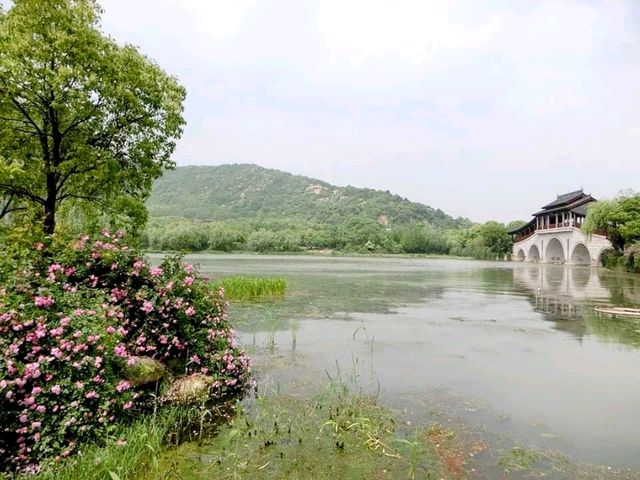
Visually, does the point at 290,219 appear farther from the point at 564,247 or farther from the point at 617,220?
the point at 617,220

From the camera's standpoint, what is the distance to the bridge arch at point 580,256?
159 ft

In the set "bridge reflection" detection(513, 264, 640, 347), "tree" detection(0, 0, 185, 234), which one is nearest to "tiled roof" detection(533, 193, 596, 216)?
"bridge reflection" detection(513, 264, 640, 347)

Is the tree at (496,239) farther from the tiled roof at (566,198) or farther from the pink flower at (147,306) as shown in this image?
the pink flower at (147,306)

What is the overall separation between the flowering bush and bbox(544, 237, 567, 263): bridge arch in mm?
58583

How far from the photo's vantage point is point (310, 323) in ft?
39.5

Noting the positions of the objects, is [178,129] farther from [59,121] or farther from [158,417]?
[158,417]

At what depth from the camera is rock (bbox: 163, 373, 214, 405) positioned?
527cm

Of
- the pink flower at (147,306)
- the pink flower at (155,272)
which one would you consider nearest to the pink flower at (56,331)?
the pink flower at (147,306)

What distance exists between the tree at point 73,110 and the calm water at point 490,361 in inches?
197

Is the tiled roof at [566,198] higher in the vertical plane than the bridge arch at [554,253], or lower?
higher

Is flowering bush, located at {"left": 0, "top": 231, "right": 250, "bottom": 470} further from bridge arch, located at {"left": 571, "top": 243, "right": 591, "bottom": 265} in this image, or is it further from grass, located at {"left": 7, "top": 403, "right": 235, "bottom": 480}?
bridge arch, located at {"left": 571, "top": 243, "right": 591, "bottom": 265}

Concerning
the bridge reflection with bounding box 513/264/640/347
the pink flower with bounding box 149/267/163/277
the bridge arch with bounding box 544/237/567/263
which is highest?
the bridge arch with bounding box 544/237/567/263

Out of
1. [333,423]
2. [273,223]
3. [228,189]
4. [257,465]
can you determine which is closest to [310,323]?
[333,423]

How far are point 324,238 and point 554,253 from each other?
48.5 m
